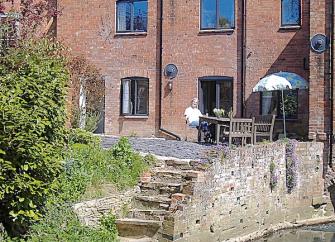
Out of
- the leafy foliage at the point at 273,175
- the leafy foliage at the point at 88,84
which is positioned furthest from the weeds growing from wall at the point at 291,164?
the leafy foliage at the point at 88,84

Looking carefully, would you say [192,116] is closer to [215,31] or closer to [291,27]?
[215,31]

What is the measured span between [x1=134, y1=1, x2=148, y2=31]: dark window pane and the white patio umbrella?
5.65m

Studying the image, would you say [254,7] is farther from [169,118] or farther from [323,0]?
[169,118]

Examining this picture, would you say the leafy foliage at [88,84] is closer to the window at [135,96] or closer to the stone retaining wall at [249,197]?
the window at [135,96]

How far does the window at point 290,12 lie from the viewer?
22.3 metres

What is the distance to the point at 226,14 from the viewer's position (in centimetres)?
2344

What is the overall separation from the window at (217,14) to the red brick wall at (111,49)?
2020 millimetres

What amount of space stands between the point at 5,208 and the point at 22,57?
275 cm

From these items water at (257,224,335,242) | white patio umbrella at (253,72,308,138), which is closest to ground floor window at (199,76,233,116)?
white patio umbrella at (253,72,308,138)

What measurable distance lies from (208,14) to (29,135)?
1504cm

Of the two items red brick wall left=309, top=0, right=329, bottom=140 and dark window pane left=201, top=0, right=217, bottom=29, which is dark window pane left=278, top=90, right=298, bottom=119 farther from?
dark window pane left=201, top=0, right=217, bottom=29

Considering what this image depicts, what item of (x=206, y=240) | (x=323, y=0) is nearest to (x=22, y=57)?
(x=206, y=240)

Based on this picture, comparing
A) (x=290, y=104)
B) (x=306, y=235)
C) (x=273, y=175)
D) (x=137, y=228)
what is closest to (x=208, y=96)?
(x=290, y=104)

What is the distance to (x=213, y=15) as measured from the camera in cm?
2359
